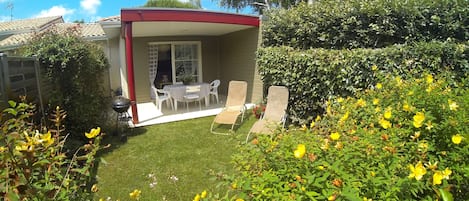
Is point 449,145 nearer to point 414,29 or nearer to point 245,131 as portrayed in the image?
point 414,29

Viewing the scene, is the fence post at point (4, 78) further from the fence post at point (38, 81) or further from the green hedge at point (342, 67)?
the green hedge at point (342, 67)

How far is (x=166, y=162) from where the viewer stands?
14.6 ft

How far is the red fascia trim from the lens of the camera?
6094 millimetres

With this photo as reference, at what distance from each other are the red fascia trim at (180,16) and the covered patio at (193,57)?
2cm

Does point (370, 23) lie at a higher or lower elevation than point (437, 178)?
higher

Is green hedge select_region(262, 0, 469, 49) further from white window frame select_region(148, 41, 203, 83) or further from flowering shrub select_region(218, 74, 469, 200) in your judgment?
white window frame select_region(148, 41, 203, 83)

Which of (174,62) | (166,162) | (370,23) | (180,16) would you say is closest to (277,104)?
A: (370,23)

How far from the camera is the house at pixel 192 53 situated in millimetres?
8406

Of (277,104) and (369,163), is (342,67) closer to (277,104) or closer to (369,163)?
(277,104)

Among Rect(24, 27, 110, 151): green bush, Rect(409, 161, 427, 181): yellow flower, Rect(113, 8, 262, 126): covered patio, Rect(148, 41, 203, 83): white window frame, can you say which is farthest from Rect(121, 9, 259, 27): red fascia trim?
Rect(409, 161, 427, 181): yellow flower

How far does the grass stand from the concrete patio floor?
2.35 ft

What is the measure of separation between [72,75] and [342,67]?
15.8 ft

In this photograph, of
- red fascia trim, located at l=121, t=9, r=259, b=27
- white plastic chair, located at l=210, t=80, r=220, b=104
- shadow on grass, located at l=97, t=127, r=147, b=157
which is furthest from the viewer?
white plastic chair, located at l=210, t=80, r=220, b=104

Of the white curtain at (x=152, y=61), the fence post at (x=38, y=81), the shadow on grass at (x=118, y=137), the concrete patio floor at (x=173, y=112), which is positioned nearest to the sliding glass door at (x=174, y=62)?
the white curtain at (x=152, y=61)
